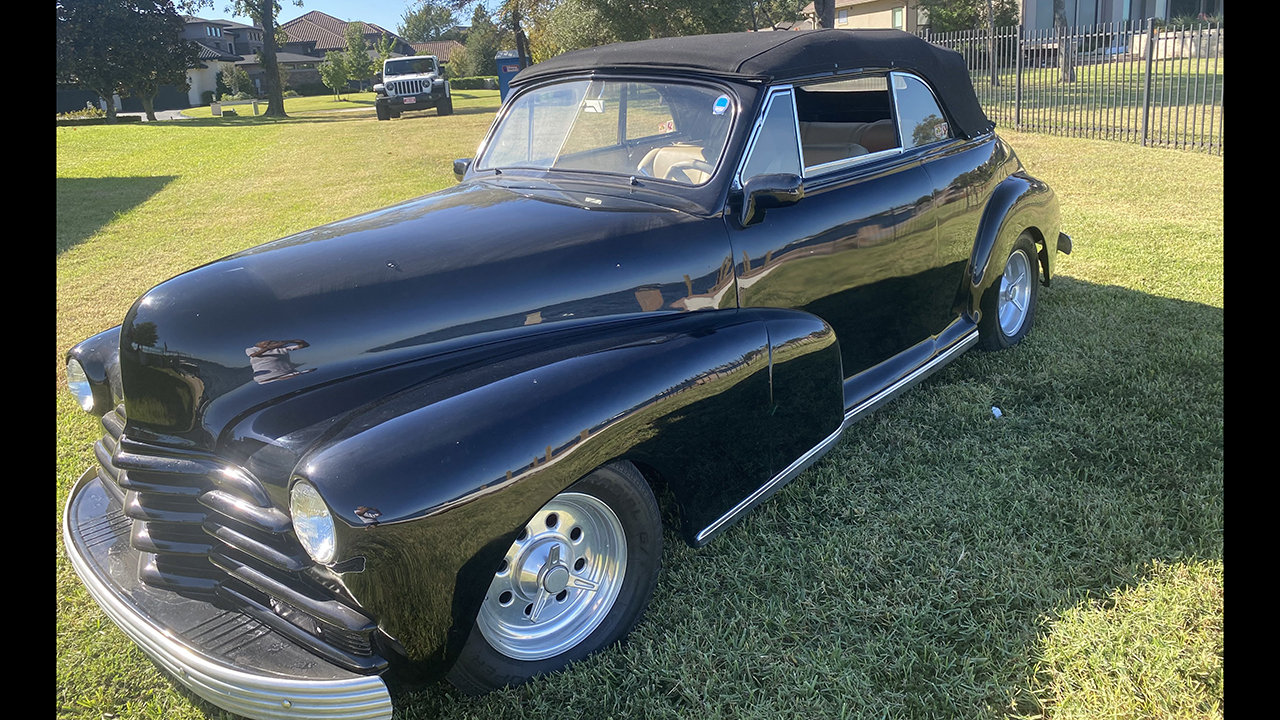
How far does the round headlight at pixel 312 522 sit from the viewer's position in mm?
2004

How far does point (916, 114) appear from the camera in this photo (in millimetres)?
4215

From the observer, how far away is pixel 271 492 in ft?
7.27

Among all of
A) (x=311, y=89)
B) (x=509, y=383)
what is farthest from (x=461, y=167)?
(x=311, y=89)

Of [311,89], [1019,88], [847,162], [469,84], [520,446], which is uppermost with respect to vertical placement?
[311,89]

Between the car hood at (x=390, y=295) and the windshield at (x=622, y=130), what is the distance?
0.34m

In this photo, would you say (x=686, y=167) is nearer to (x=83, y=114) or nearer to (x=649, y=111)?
(x=649, y=111)

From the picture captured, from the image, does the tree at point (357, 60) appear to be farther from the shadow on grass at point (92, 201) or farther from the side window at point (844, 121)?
the side window at point (844, 121)

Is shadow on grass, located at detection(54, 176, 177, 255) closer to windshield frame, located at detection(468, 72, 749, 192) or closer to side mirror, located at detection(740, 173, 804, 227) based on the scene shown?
windshield frame, located at detection(468, 72, 749, 192)

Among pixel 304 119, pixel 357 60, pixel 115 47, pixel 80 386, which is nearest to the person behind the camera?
pixel 80 386

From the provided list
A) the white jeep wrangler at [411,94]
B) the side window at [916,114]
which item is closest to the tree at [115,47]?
the white jeep wrangler at [411,94]

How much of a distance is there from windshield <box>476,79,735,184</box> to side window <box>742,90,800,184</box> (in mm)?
141

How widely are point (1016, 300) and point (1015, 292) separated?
5 cm

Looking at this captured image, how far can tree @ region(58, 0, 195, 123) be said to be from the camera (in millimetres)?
34062

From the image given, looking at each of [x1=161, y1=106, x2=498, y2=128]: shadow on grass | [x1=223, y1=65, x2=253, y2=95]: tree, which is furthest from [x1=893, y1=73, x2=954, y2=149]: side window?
[x1=223, y1=65, x2=253, y2=95]: tree
